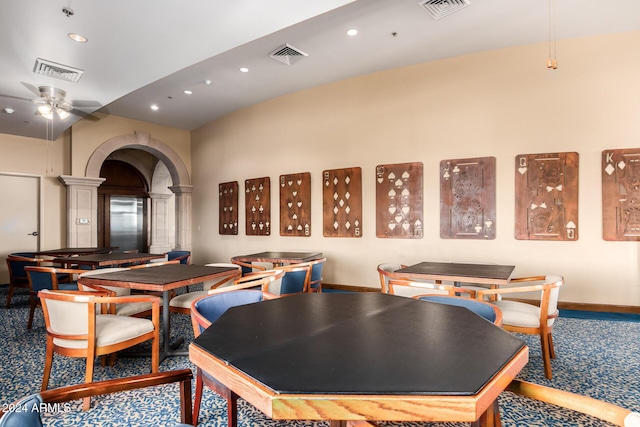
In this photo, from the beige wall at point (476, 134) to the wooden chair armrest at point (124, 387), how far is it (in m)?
4.66

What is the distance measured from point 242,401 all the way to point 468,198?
4224mm

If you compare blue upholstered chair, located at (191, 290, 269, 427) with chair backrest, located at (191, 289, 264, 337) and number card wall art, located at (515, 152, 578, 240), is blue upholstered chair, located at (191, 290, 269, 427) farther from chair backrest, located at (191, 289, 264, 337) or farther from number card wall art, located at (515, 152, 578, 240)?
number card wall art, located at (515, 152, 578, 240)

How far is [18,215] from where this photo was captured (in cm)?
716

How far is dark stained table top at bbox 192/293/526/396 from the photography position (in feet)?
3.17

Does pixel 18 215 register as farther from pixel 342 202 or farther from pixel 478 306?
pixel 478 306

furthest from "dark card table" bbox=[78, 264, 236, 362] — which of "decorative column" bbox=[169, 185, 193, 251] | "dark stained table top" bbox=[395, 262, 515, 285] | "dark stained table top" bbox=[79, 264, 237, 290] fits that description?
"decorative column" bbox=[169, 185, 193, 251]

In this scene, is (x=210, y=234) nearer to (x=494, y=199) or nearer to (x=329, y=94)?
(x=329, y=94)

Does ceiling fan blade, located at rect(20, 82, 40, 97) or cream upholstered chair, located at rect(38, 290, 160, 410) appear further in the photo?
ceiling fan blade, located at rect(20, 82, 40, 97)

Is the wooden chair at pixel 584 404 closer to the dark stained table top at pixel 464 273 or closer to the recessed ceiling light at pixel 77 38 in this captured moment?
the dark stained table top at pixel 464 273

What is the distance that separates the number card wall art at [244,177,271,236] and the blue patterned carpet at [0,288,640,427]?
331cm

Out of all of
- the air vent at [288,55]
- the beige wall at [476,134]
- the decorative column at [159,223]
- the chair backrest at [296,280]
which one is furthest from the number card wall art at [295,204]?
the decorative column at [159,223]

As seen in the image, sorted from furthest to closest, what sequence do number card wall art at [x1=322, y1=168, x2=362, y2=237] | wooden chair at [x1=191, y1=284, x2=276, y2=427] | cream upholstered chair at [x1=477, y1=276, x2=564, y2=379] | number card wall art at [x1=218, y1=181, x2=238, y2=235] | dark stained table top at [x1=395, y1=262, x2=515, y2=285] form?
number card wall art at [x1=218, y1=181, x2=238, y2=235] < number card wall art at [x1=322, y1=168, x2=362, y2=237] < dark stained table top at [x1=395, y1=262, x2=515, y2=285] < cream upholstered chair at [x1=477, y1=276, x2=564, y2=379] < wooden chair at [x1=191, y1=284, x2=276, y2=427]

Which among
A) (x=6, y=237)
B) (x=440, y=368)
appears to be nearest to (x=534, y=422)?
(x=440, y=368)

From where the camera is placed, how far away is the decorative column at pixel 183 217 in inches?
340
